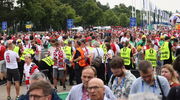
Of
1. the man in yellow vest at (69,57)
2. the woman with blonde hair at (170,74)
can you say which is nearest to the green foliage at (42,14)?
the man in yellow vest at (69,57)

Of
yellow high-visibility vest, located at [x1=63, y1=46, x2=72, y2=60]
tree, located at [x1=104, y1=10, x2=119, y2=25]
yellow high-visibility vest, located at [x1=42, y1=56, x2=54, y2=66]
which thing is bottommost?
yellow high-visibility vest, located at [x1=42, y1=56, x2=54, y2=66]

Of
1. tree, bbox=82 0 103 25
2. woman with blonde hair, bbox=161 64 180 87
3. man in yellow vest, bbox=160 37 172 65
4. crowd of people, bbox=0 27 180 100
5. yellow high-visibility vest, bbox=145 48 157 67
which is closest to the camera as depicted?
crowd of people, bbox=0 27 180 100

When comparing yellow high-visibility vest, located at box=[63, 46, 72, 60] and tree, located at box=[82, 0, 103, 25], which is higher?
tree, located at box=[82, 0, 103, 25]

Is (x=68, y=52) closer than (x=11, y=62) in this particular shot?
No

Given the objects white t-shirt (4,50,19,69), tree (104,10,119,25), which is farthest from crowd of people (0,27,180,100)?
tree (104,10,119,25)

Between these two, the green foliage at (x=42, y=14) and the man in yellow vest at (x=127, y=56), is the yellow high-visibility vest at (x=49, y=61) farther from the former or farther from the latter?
the green foliage at (x=42, y=14)

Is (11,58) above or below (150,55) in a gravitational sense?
above

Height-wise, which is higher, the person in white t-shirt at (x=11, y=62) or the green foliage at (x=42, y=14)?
the green foliage at (x=42, y=14)

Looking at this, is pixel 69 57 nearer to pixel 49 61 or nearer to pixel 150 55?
pixel 49 61

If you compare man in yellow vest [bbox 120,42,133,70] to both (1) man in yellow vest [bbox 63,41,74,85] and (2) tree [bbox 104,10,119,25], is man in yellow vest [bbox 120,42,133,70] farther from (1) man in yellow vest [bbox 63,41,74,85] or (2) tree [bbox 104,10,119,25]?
(2) tree [bbox 104,10,119,25]

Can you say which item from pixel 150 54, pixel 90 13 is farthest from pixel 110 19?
pixel 150 54

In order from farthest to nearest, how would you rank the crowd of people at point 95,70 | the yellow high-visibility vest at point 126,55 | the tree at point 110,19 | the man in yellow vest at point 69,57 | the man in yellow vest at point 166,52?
1. the tree at point 110,19
2. the man in yellow vest at point 166,52
3. the man in yellow vest at point 69,57
4. the yellow high-visibility vest at point 126,55
5. the crowd of people at point 95,70

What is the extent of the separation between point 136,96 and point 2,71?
36.1 ft

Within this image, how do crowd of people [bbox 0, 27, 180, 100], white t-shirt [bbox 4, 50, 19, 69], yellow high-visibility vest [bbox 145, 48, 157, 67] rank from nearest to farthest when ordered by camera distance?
crowd of people [bbox 0, 27, 180, 100]
white t-shirt [bbox 4, 50, 19, 69]
yellow high-visibility vest [bbox 145, 48, 157, 67]
